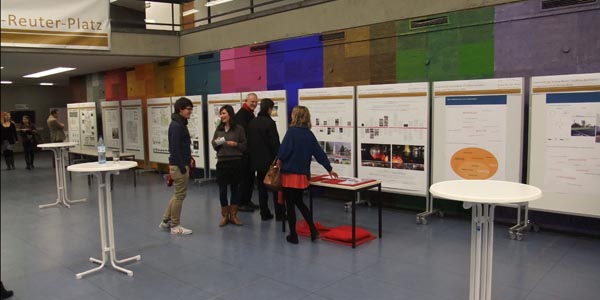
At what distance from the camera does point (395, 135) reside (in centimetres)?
598

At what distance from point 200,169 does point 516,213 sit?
6157mm

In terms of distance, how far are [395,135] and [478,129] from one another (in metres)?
1.07

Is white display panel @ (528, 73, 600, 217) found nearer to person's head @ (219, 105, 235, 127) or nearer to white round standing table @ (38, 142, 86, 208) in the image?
person's head @ (219, 105, 235, 127)

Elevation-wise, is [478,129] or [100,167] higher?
[478,129]

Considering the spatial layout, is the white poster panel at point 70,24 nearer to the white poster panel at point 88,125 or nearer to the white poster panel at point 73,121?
the white poster panel at point 88,125

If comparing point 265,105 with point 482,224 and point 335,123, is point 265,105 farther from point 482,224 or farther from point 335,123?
point 482,224

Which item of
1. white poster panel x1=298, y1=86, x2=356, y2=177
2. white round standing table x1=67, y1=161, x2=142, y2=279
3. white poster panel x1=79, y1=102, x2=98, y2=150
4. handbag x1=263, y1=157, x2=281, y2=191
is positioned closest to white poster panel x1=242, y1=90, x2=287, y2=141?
white poster panel x1=298, y1=86, x2=356, y2=177

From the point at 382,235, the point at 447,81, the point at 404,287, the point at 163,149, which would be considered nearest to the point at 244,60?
the point at 163,149

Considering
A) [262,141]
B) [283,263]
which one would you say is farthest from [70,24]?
[283,263]

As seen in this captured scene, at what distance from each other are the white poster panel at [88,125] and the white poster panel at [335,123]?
737 cm

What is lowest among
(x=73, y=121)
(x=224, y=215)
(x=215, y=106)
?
(x=224, y=215)

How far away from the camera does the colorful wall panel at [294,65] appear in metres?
7.27

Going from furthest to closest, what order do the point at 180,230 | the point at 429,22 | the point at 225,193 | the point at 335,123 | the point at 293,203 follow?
the point at 335,123 → the point at 429,22 → the point at 225,193 → the point at 180,230 → the point at 293,203

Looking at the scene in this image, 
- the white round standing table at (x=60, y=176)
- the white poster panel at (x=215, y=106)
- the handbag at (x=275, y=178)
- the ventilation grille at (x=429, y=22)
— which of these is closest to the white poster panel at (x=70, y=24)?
the white round standing table at (x=60, y=176)
